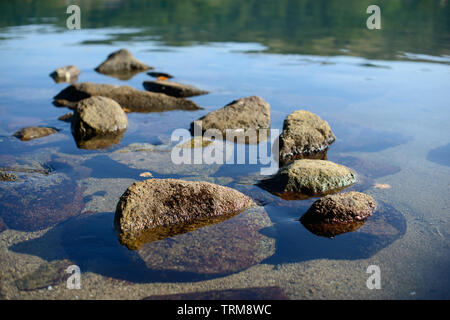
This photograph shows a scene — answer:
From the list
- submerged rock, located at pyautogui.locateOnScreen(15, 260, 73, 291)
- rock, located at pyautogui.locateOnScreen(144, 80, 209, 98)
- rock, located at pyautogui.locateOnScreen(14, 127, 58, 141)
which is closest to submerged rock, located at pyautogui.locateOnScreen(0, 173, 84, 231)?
submerged rock, located at pyautogui.locateOnScreen(15, 260, 73, 291)

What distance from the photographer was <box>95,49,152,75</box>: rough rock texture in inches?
470

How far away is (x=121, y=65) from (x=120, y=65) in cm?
3

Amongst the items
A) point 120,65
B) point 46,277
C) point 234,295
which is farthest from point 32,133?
point 120,65

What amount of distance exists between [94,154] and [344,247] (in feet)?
12.7

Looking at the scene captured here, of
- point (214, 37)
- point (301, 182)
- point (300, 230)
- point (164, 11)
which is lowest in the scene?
point (300, 230)

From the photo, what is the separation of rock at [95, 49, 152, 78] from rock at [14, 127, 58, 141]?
17.5 feet

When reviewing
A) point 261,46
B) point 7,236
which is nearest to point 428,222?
point 7,236

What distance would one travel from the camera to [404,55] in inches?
527

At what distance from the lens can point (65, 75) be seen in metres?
10.9

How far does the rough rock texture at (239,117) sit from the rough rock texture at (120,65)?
225 inches

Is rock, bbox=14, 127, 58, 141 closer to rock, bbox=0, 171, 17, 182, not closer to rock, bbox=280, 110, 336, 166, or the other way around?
rock, bbox=0, 171, 17, 182

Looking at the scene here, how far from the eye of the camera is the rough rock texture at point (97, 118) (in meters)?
6.80

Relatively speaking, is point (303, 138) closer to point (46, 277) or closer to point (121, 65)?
point (46, 277)
